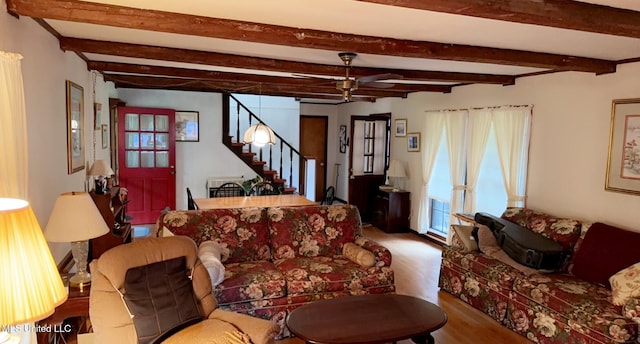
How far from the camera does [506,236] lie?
413cm

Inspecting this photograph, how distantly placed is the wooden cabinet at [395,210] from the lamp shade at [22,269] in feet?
19.7

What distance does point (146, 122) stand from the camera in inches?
275

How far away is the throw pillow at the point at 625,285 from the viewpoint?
2.92 meters

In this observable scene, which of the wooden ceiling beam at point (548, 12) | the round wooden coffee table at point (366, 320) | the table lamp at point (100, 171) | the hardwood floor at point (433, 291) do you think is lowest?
the hardwood floor at point (433, 291)

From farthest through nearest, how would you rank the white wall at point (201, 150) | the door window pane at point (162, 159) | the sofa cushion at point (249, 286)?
the white wall at point (201, 150), the door window pane at point (162, 159), the sofa cushion at point (249, 286)

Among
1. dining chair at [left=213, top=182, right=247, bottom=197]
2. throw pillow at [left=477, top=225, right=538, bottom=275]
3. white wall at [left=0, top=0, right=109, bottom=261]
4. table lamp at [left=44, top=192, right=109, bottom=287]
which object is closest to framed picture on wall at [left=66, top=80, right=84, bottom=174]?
white wall at [left=0, top=0, right=109, bottom=261]

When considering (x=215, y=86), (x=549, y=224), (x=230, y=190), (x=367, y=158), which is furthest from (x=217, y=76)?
(x=549, y=224)

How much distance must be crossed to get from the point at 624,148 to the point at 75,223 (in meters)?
4.47

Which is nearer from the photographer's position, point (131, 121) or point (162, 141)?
point (131, 121)

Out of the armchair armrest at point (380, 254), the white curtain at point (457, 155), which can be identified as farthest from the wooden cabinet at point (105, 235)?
the white curtain at point (457, 155)

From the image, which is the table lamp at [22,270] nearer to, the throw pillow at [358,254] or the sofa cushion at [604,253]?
the throw pillow at [358,254]

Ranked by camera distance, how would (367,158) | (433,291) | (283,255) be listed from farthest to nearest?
1. (367,158)
2. (433,291)
3. (283,255)

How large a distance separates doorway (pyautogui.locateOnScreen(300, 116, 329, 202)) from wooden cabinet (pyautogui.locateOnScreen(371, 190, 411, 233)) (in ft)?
9.20

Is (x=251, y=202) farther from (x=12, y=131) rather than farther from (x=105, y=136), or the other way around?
(x=12, y=131)
